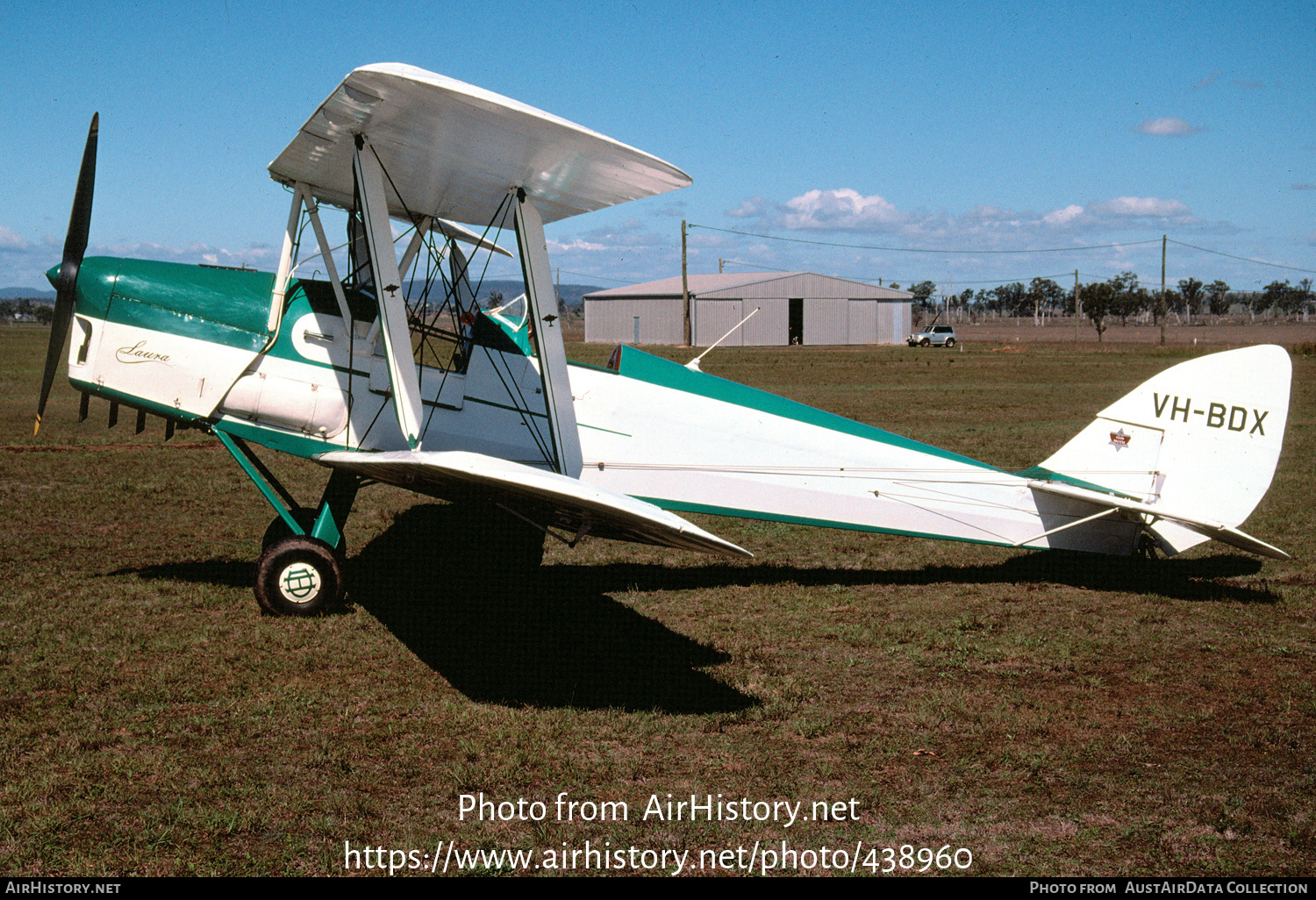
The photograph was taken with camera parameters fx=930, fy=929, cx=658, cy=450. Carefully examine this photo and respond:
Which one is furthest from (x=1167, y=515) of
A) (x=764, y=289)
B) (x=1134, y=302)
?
(x=1134, y=302)

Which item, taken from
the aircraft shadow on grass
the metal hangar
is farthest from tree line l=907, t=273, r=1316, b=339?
the aircraft shadow on grass

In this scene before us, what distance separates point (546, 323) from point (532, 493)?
1.67 metres

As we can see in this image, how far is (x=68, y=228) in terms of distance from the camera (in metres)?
6.13

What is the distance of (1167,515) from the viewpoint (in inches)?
250

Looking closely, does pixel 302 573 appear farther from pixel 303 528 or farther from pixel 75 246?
pixel 75 246

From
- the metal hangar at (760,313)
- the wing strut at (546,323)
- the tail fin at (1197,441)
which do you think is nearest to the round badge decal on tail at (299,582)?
the wing strut at (546,323)

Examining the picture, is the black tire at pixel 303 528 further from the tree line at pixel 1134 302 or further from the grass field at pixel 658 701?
the tree line at pixel 1134 302

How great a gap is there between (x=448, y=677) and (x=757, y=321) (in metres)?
55.2

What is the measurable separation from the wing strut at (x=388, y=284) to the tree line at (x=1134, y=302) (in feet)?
312

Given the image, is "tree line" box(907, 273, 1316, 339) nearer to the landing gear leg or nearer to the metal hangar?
the metal hangar

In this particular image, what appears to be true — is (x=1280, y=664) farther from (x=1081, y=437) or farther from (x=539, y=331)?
(x=539, y=331)

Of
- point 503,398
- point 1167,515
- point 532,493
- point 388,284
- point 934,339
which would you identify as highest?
point 934,339

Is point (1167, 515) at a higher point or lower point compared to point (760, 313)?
lower
